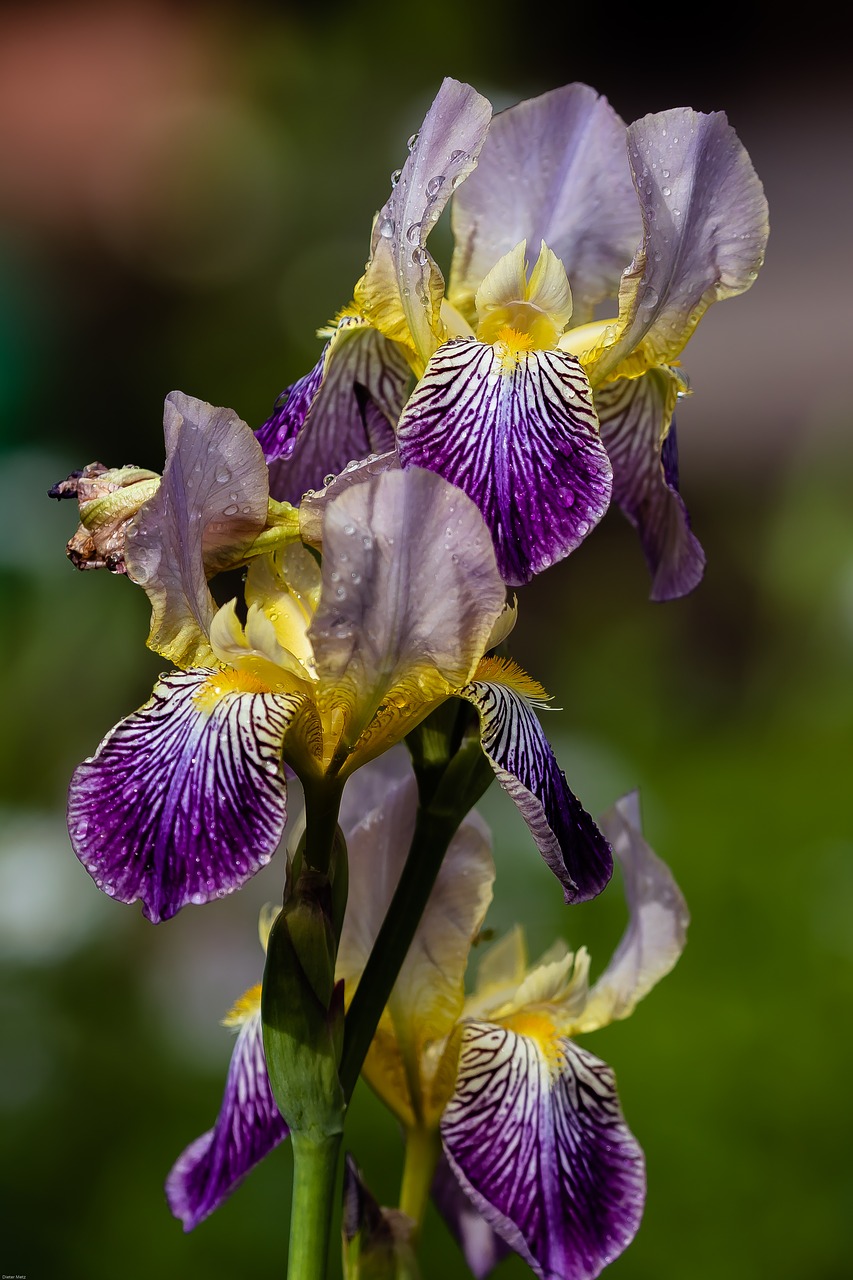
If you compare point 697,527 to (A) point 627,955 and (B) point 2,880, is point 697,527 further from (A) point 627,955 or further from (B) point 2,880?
(A) point 627,955

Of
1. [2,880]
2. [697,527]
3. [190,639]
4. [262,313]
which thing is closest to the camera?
[190,639]

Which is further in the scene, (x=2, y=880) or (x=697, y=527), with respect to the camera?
(x=697, y=527)

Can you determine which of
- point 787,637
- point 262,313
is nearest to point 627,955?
point 787,637

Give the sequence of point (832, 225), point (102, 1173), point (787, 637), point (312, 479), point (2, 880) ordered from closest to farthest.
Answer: point (312, 479) < point (102, 1173) < point (2, 880) < point (787, 637) < point (832, 225)

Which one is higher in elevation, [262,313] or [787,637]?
[262,313]

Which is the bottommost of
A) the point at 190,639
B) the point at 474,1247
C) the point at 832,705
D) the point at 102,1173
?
the point at 102,1173

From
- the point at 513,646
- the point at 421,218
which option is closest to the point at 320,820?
the point at 421,218
